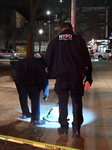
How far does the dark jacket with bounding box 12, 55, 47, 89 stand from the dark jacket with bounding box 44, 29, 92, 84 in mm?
421

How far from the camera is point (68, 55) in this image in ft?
13.2

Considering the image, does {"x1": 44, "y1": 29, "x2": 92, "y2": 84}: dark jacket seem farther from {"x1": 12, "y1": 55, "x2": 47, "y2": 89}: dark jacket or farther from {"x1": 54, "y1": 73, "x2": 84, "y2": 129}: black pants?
{"x1": 12, "y1": 55, "x2": 47, "y2": 89}: dark jacket

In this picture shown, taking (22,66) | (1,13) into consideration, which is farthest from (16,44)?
(22,66)

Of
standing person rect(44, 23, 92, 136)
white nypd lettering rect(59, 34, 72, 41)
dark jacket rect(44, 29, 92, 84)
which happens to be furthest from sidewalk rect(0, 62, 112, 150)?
white nypd lettering rect(59, 34, 72, 41)

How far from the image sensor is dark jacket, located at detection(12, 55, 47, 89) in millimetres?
4570

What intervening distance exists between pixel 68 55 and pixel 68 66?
0.65ft

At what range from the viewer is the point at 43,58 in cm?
442

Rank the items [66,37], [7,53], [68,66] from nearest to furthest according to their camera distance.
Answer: [68,66] → [66,37] → [7,53]

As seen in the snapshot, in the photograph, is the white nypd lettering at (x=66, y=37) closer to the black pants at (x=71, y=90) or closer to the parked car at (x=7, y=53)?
the black pants at (x=71, y=90)

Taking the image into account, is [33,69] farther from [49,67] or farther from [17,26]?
[17,26]

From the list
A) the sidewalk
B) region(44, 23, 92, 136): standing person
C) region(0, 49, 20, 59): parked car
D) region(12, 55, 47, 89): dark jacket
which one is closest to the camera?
the sidewalk

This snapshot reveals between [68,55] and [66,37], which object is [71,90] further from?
[66,37]

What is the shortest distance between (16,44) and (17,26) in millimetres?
4179

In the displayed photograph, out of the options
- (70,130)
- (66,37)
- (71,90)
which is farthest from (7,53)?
(71,90)
